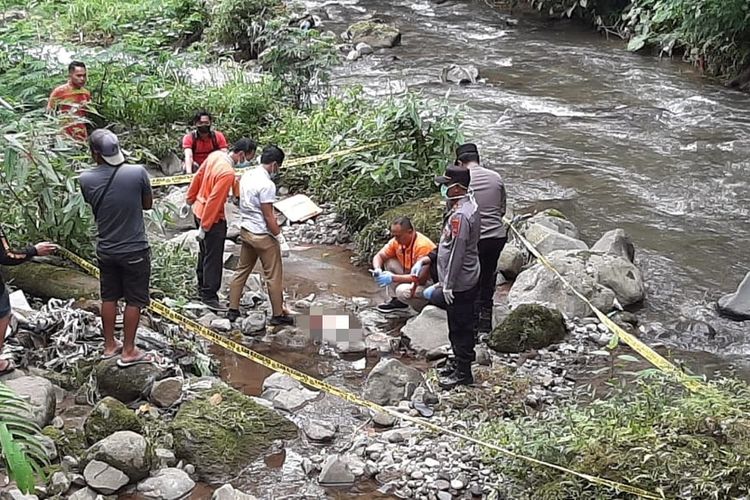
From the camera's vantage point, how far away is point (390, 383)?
6.54m

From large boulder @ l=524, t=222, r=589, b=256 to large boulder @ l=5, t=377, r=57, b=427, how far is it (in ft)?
17.3

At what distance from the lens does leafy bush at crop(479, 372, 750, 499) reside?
14.9ft

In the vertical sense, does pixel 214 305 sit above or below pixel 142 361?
below

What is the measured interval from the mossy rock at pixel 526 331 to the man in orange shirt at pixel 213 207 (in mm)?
2423

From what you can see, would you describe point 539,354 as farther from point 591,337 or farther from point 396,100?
point 396,100

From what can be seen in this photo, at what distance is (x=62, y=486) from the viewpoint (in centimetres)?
489

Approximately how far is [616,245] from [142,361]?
5.16 metres

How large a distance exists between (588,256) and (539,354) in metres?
1.81

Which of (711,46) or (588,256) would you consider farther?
(711,46)

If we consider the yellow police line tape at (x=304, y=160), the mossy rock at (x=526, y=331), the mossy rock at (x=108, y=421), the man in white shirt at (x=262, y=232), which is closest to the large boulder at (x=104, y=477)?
the mossy rock at (x=108, y=421)

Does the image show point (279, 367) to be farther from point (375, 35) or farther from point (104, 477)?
point (375, 35)

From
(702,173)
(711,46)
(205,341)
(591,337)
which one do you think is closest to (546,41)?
(711,46)

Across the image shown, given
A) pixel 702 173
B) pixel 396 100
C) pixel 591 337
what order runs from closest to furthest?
pixel 591 337 < pixel 396 100 < pixel 702 173

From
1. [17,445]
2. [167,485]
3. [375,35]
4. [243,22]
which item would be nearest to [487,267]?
[167,485]
